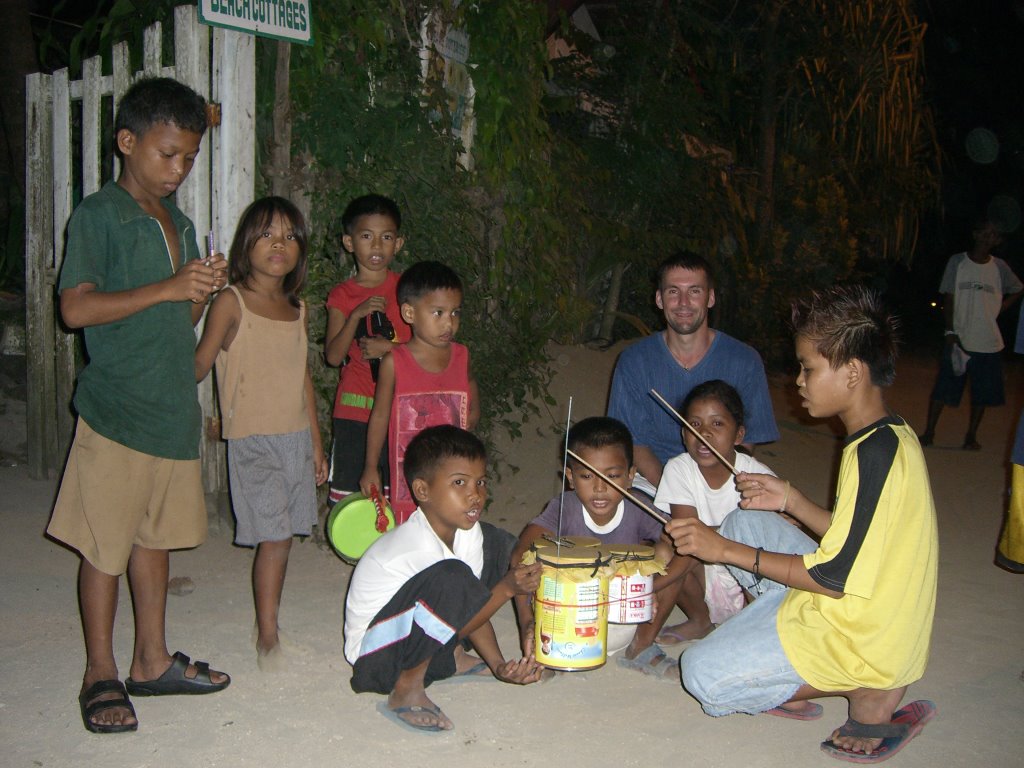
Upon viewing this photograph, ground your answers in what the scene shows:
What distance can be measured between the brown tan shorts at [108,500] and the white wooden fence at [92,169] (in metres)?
1.65

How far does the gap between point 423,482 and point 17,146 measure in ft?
20.6

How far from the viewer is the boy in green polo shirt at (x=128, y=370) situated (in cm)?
273

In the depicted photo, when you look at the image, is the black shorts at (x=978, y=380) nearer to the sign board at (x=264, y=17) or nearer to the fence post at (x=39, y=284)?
the sign board at (x=264, y=17)

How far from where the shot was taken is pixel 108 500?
2812 millimetres

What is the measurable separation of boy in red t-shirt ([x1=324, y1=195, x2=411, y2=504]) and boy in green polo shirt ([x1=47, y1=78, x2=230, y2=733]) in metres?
1.05

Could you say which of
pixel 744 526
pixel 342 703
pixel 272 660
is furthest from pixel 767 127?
pixel 342 703

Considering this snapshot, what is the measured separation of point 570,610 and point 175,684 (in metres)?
1.25

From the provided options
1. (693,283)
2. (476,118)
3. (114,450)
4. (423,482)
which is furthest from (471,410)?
(476,118)

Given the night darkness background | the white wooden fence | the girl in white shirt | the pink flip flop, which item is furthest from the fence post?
the night darkness background

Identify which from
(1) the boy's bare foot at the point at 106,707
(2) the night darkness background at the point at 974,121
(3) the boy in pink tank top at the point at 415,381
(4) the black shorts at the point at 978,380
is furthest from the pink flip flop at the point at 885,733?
(2) the night darkness background at the point at 974,121

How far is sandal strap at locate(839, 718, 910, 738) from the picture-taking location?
280 cm

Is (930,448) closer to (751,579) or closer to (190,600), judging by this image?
(751,579)

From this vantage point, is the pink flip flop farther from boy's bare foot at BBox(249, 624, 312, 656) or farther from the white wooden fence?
the white wooden fence

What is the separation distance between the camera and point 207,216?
4508 mm
